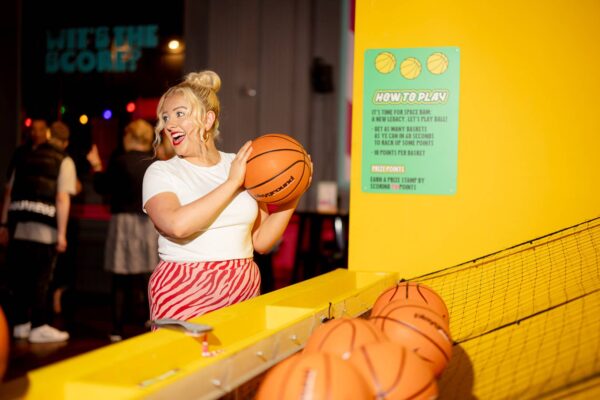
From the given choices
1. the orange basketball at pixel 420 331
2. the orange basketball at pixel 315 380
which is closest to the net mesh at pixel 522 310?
the orange basketball at pixel 420 331

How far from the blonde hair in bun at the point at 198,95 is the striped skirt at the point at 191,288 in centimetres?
45

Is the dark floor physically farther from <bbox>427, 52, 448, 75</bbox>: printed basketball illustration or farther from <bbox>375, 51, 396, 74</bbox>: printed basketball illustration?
<bbox>427, 52, 448, 75</bbox>: printed basketball illustration

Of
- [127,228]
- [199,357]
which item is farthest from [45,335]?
[199,357]

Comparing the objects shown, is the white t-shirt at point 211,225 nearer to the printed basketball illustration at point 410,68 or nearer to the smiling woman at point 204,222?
the smiling woman at point 204,222

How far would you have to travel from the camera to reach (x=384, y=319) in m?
1.87

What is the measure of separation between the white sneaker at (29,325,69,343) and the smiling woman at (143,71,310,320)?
3238 mm

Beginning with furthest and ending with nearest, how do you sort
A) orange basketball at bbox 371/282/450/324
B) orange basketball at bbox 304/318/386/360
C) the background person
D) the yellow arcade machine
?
the background person < the yellow arcade machine < orange basketball at bbox 371/282/450/324 < orange basketball at bbox 304/318/386/360

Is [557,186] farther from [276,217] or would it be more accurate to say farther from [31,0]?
[31,0]

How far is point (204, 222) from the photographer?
207 cm

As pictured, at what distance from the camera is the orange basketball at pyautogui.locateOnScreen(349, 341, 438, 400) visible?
1410 millimetres

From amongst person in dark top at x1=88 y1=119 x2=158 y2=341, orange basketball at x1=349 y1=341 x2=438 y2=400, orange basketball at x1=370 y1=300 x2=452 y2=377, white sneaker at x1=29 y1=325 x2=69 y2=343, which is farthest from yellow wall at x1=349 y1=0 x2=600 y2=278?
white sneaker at x1=29 y1=325 x2=69 y2=343

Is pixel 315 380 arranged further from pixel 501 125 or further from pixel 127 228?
pixel 127 228

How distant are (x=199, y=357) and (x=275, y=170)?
0.80m

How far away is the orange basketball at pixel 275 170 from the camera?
2.22 m
